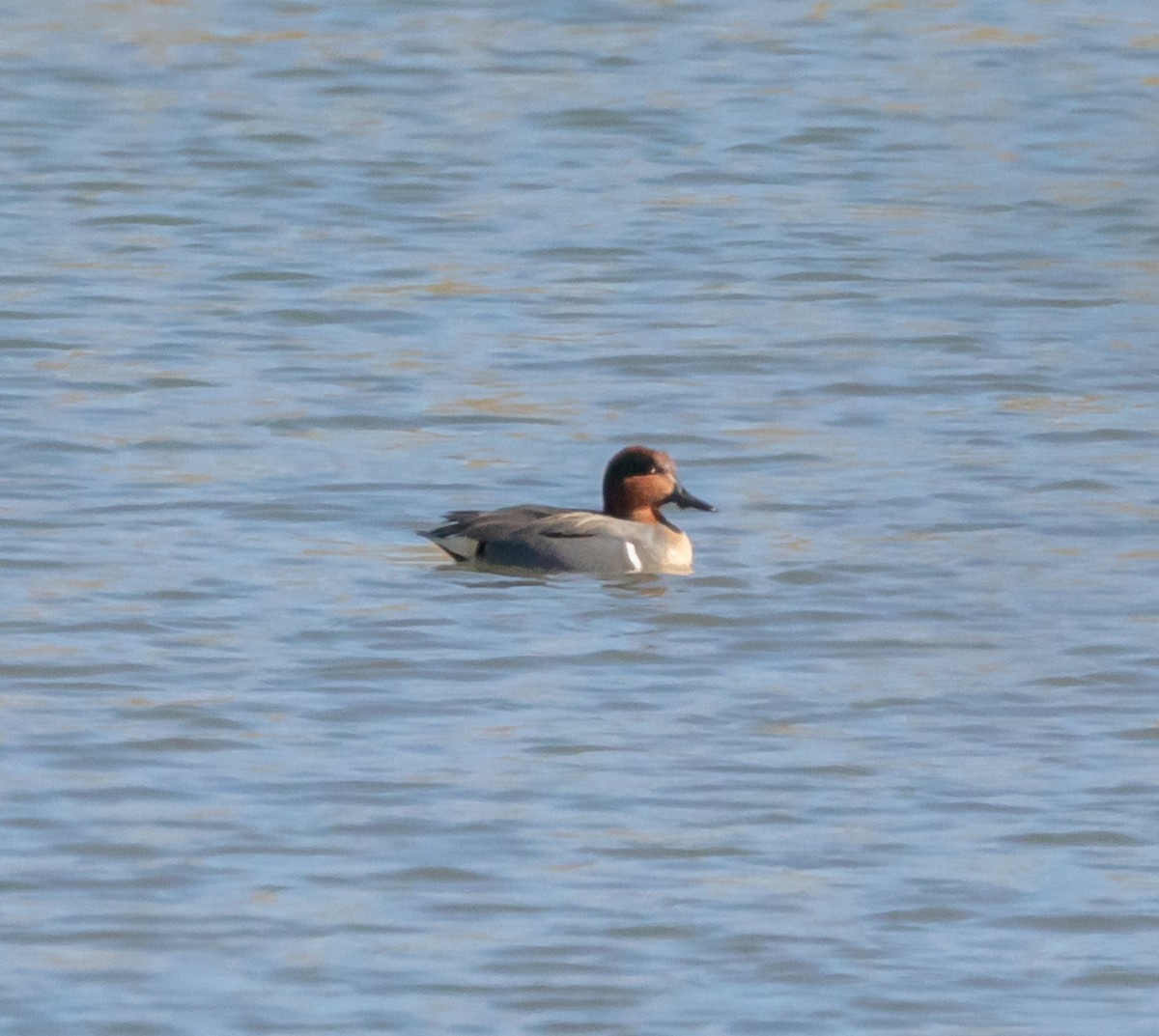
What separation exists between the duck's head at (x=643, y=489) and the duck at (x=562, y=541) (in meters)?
0.05

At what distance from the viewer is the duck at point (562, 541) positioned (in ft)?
36.5

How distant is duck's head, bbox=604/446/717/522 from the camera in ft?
38.3

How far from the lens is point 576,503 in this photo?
485 inches

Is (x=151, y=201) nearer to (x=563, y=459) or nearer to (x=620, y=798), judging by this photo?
(x=563, y=459)

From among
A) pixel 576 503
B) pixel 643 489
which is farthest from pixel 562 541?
pixel 576 503

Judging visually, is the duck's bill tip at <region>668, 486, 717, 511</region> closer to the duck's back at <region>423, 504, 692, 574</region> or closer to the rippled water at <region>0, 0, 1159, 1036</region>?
the rippled water at <region>0, 0, 1159, 1036</region>

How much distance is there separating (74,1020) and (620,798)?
192 cm

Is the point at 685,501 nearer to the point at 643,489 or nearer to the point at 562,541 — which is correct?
the point at 643,489

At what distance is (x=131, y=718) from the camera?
8977mm

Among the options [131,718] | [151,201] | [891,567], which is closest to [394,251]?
[151,201]

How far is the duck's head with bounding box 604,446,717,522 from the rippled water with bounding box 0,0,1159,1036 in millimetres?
246

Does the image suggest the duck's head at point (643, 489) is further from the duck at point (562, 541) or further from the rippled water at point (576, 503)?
the rippled water at point (576, 503)

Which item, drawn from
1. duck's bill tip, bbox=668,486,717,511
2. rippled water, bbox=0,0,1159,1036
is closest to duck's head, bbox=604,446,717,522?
duck's bill tip, bbox=668,486,717,511

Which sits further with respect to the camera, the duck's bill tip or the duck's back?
the duck's bill tip
